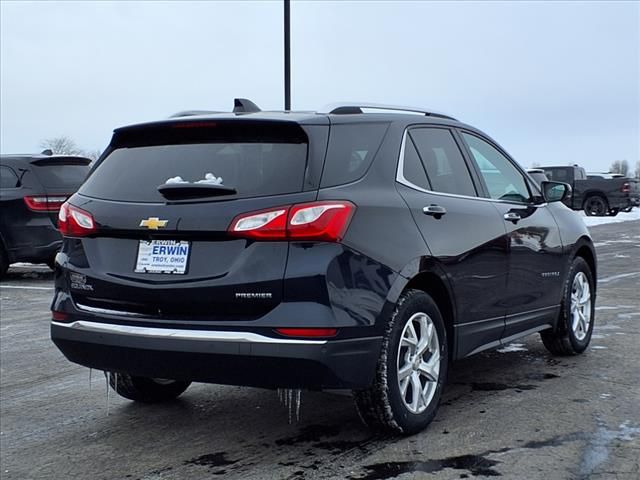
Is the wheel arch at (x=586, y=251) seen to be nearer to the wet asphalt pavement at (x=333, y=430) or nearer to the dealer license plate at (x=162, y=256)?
the wet asphalt pavement at (x=333, y=430)

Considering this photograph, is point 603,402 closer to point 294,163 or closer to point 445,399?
point 445,399

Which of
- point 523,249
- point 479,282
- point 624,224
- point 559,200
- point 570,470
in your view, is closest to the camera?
point 570,470

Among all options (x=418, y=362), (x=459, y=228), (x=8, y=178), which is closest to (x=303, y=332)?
(x=418, y=362)

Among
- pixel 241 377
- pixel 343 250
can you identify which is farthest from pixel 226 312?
pixel 343 250

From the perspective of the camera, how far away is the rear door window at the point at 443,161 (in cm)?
463

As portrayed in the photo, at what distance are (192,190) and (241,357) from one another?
837mm

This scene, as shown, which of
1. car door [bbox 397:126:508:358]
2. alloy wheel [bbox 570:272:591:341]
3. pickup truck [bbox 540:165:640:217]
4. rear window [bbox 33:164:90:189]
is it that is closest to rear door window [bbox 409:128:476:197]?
car door [bbox 397:126:508:358]

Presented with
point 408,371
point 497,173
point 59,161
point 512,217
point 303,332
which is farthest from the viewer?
point 59,161

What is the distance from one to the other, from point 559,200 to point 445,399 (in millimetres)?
2016

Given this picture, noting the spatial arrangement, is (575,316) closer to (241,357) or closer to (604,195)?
(241,357)

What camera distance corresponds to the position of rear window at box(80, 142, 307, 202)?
3.83 m

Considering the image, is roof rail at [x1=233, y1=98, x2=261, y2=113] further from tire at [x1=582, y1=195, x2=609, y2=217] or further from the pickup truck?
tire at [x1=582, y1=195, x2=609, y2=217]

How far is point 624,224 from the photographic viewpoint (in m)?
25.8

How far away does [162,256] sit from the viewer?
12.7ft
